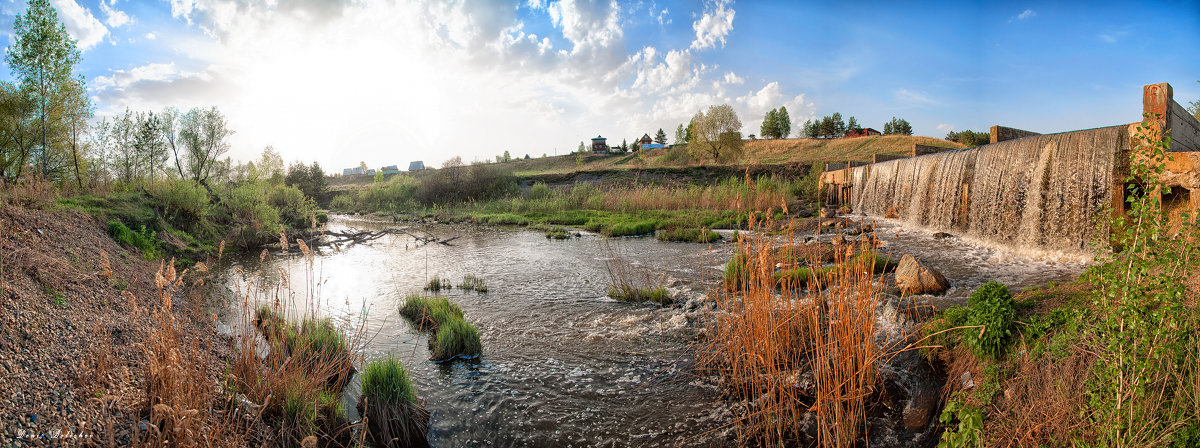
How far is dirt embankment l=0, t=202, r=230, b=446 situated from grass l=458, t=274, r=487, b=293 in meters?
3.96

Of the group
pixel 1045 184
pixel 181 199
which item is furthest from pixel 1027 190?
pixel 181 199

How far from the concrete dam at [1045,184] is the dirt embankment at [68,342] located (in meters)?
6.13

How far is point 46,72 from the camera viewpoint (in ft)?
53.0

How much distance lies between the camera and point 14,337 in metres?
3.48

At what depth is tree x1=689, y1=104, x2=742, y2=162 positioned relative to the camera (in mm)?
49000

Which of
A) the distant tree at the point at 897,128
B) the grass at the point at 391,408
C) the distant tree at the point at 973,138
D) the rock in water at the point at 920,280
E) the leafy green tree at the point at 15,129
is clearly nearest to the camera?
the grass at the point at 391,408

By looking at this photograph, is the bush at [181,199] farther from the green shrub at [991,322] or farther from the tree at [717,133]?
the tree at [717,133]

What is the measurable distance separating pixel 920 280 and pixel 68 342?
8742 millimetres

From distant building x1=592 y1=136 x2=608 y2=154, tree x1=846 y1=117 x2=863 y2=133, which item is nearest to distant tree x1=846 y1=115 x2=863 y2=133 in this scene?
tree x1=846 y1=117 x2=863 y2=133

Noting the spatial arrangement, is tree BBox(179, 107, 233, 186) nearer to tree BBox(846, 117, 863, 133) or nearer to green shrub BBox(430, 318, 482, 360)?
green shrub BBox(430, 318, 482, 360)

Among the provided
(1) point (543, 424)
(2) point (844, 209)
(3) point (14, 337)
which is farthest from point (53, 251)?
(2) point (844, 209)

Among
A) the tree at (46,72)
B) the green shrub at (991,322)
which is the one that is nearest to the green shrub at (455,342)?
the green shrub at (991,322)

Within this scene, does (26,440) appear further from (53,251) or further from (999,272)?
(999,272)

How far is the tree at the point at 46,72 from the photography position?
50.6 ft
